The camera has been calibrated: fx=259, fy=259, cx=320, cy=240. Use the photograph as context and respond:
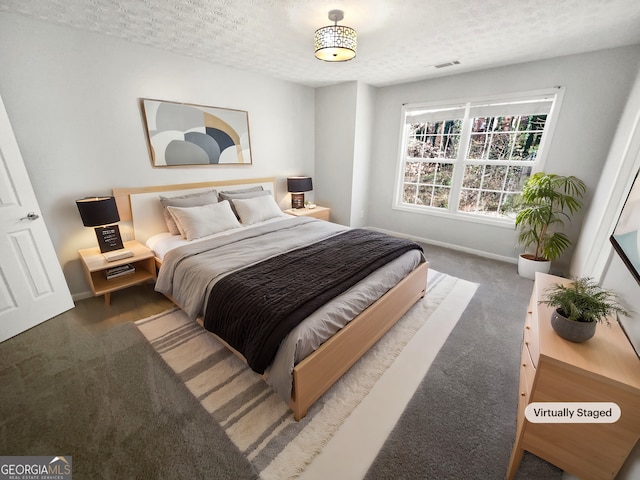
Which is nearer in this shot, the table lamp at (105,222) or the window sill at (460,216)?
the table lamp at (105,222)

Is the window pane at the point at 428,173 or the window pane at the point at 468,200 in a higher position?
the window pane at the point at 428,173

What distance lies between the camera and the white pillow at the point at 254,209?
3.15 meters

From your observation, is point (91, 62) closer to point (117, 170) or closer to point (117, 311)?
point (117, 170)

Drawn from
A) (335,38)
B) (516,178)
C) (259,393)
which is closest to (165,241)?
(259,393)

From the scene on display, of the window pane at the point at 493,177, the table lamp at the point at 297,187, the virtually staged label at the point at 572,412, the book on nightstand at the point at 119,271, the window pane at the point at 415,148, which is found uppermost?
the window pane at the point at 415,148

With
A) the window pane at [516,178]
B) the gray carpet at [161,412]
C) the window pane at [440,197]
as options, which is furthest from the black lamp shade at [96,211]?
the window pane at [516,178]

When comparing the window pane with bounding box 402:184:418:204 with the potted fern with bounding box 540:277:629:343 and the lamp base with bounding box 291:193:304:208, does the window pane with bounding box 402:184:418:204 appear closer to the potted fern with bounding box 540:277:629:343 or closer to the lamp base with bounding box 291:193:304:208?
the lamp base with bounding box 291:193:304:208

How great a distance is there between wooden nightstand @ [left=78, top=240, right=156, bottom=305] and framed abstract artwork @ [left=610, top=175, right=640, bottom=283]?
335cm

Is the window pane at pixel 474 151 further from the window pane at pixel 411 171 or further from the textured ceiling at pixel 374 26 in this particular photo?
the textured ceiling at pixel 374 26

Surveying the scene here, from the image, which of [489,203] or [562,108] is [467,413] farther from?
A: [562,108]

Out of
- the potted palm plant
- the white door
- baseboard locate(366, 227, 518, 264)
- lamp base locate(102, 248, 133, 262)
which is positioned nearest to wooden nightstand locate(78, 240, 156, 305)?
lamp base locate(102, 248, 133, 262)

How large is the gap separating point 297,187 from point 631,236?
134 inches

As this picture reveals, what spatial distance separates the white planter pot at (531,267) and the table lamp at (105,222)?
4.25 m

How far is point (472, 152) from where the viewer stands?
11.9 ft
